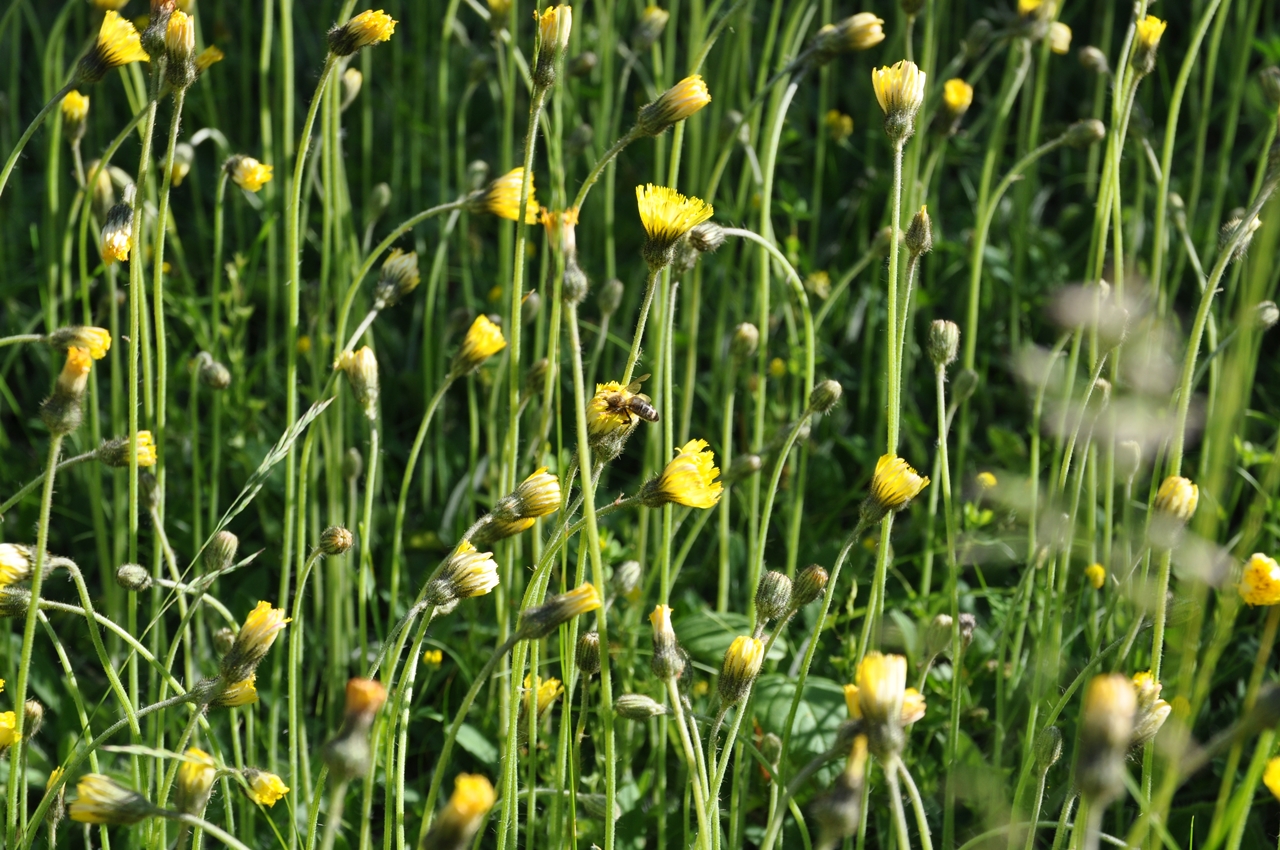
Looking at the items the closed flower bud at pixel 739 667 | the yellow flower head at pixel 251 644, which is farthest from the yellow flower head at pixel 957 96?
the yellow flower head at pixel 251 644

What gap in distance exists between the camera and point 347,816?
183 cm

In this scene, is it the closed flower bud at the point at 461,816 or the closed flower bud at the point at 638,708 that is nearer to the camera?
the closed flower bud at the point at 461,816

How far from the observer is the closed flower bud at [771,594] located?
140 cm

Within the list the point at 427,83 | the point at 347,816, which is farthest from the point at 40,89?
the point at 347,816

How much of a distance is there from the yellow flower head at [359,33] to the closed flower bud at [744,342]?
73 cm

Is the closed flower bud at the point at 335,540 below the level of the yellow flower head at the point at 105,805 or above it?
above

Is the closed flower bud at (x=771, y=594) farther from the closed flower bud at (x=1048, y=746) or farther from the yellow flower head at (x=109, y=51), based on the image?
the yellow flower head at (x=109, y=51)

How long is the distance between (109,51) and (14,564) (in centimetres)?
68

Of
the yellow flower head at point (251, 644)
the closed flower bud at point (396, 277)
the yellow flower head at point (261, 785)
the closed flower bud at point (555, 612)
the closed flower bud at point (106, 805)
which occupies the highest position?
the closed flower bud at point (396, 277)

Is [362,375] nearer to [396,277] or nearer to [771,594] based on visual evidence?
[396,277]

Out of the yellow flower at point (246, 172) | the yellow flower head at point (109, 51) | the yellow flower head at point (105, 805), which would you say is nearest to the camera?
the yellow flower head at point (105, 805)

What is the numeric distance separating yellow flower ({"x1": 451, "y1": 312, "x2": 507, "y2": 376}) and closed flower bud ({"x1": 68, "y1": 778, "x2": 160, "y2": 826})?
0.71m

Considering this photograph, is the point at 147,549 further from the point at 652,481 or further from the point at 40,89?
the point at 40,89

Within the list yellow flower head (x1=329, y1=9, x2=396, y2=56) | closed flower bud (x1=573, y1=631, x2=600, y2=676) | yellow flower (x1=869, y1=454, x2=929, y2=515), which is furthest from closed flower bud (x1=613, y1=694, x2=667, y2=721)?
A: yellow flower head (x1=329, y1=9, x2=396, y2=56)
